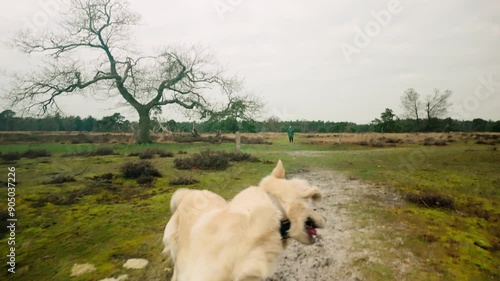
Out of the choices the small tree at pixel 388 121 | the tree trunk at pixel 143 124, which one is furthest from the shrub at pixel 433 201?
the small tree at pixel 388 121

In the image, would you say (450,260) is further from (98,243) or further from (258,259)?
(98,243)

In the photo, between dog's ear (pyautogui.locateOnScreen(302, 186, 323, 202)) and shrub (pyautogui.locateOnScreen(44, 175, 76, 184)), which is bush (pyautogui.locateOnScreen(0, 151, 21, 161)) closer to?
shrub (pyautogui.locateOnScreen(44, 175, 76, 184))

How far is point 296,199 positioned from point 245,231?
0.76 meters

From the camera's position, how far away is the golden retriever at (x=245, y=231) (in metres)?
2.29

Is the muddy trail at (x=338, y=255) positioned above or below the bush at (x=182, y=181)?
below

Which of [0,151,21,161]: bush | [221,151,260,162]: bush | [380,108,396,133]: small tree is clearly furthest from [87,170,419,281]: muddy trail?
[380,108,396,133]: small tree

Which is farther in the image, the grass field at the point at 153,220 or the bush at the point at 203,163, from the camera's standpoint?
the bush at the point at 203,163

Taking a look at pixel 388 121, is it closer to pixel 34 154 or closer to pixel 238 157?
pixel 238 157

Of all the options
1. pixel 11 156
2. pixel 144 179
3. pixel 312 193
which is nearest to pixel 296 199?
pixel 312 193

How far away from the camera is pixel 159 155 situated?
1638 cm

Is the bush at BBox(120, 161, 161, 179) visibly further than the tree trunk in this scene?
No

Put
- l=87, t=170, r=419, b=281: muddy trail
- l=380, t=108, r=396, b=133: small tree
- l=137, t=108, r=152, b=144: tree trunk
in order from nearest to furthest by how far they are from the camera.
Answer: l=87, t=170, r=419, b=281: muddy trail, l=137, t=108, r=152, b=144: tree trunk, l=380, t=108, r=396, b=133: small tree

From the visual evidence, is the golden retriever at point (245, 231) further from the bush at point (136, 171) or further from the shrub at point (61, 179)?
the shrub at point (61, 179)

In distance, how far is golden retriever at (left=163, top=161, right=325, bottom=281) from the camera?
7.52 ft
